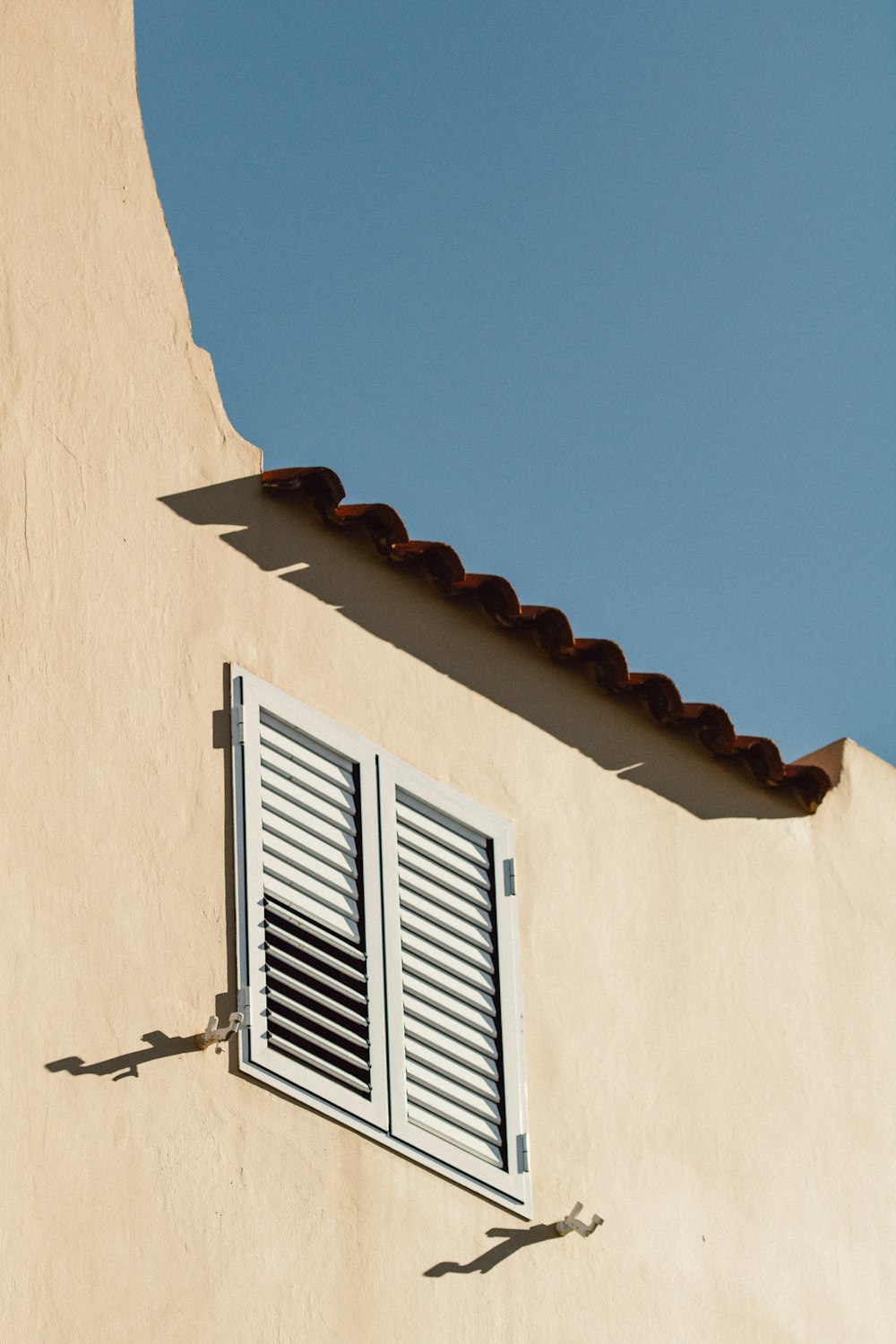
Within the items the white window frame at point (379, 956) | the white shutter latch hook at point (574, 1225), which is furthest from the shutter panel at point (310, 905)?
the white shutter latch hook at point (574, 1225)

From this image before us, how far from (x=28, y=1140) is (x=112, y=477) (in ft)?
8.31

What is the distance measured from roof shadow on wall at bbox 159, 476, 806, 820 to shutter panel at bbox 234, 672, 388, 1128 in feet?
2.16

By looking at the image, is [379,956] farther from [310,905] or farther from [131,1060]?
[131,1060]

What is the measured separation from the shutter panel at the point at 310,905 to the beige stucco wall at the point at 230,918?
12 cm

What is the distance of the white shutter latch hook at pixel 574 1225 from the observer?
780 cm

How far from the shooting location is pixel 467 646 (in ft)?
29.1

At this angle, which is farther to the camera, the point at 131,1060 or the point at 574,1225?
the point at 574,1225

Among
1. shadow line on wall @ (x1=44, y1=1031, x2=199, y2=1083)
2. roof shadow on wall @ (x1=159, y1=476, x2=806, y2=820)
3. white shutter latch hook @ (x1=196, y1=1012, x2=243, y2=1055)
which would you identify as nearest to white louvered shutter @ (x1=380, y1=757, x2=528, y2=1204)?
roof shadow on wall @ (x1=159, y1=476, x2=806, y2=820)

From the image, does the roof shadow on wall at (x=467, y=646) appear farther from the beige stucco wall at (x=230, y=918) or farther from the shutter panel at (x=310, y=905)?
the shutter panel at (x=310, y=905)

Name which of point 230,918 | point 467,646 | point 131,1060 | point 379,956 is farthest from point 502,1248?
point 467,646

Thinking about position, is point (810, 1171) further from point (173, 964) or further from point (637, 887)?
point (173, 964)

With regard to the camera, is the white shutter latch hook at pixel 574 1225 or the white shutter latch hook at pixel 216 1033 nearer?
the white shutter latch hook at pixel 216 1033

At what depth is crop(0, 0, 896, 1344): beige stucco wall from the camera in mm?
6625

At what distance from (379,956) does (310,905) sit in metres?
0.37
